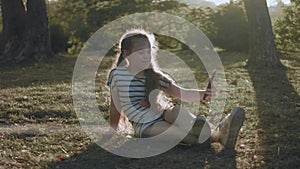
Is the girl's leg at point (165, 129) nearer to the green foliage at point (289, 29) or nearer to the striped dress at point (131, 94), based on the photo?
the striped dress at point (131, 94)

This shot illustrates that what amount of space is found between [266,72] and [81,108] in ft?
15.3

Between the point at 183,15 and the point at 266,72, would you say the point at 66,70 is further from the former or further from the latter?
the point at 183,15

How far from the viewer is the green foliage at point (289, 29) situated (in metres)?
16.9

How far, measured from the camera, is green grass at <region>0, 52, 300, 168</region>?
3803 mm

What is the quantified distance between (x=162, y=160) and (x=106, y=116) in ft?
6.21

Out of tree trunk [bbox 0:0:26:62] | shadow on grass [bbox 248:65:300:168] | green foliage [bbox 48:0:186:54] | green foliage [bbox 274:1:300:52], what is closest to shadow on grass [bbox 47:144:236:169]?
shadow on grass [bbox 248:65:300:168]

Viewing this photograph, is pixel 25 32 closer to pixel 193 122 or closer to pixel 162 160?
pixel 193 122

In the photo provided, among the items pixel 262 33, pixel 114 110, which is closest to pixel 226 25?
pixel 262 33

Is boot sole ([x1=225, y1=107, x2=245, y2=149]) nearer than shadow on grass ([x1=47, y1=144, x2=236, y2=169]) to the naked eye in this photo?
No

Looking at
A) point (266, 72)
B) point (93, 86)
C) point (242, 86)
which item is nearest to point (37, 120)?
point (93, 86)

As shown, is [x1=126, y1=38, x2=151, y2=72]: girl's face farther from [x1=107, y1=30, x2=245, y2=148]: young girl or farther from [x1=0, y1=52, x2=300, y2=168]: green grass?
[x1=0, y1=52, x2=300, y2=168]: green grass

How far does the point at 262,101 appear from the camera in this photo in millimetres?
6391

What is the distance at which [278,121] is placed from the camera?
510 cm

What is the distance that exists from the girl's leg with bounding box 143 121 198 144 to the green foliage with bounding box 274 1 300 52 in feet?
44.6
